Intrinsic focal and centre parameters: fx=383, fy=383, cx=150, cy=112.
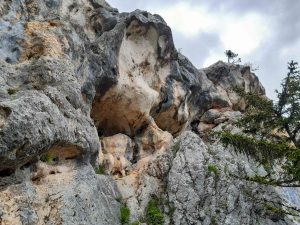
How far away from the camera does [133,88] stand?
94.3 ft

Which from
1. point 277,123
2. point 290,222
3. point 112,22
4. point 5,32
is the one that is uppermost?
point 112,22

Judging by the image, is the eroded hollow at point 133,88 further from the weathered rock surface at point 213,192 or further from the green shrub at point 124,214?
the green shrub at point 124,214

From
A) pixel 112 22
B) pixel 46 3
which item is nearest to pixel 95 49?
pixel 46 3

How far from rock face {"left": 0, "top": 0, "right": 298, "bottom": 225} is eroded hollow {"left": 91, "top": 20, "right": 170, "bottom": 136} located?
91 millimetres

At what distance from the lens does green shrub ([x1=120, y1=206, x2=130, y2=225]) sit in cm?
1917

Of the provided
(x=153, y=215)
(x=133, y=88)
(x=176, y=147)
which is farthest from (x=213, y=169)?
(x=133, y=88)

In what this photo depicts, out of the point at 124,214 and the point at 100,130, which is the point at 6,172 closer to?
the point at 124,214

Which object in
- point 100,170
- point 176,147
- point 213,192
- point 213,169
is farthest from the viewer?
point 176,147

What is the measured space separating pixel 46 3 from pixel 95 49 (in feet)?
15.4

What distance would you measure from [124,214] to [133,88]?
11499mm

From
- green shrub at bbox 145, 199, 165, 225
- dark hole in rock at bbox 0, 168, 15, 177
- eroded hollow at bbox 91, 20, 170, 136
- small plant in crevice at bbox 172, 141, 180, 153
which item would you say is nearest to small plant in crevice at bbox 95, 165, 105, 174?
green shrub at bbox 145, 199, 165, 225

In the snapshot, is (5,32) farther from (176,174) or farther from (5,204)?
(176,174)

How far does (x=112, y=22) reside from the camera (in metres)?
32.2

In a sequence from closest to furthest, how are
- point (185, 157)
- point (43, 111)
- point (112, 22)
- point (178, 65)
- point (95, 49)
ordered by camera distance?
point (43, 111), point (185, 157), point (95, 49), point (112, 22), point (178, 65)
